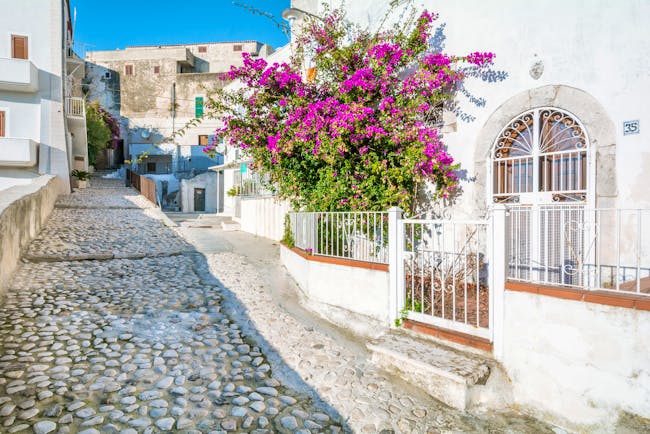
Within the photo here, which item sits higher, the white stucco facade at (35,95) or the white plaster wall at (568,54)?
the white stucco facade at (35,95)

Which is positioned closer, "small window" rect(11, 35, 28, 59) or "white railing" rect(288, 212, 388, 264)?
"white railing" rect(288, 212, 388, 264)

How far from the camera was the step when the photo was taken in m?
3.71

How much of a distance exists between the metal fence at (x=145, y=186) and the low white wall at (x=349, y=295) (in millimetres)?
13856

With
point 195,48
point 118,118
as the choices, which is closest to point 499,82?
point 118,118

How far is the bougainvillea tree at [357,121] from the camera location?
657 cm

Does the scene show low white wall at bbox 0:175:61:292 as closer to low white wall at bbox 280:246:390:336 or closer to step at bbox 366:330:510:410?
low white wall at bbox 280:246:390:336

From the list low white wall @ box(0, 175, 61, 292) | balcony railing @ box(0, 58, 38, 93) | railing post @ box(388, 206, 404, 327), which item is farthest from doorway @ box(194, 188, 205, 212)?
railing post @ box(388, 206, 404, 327)

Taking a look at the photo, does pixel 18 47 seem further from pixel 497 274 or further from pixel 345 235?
pixel 497 274

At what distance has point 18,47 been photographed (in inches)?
666

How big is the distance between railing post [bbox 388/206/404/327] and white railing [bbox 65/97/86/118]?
20.6 m

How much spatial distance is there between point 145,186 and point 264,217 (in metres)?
9.85

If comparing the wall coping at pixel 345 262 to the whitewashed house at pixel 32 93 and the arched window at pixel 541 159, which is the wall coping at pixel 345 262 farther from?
the whitewashed house at pixel 32 93

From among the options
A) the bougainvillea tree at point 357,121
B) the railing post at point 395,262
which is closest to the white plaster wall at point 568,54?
the bougainvillea tree at point 357,121

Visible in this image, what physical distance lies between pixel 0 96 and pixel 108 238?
1168 centimetres
